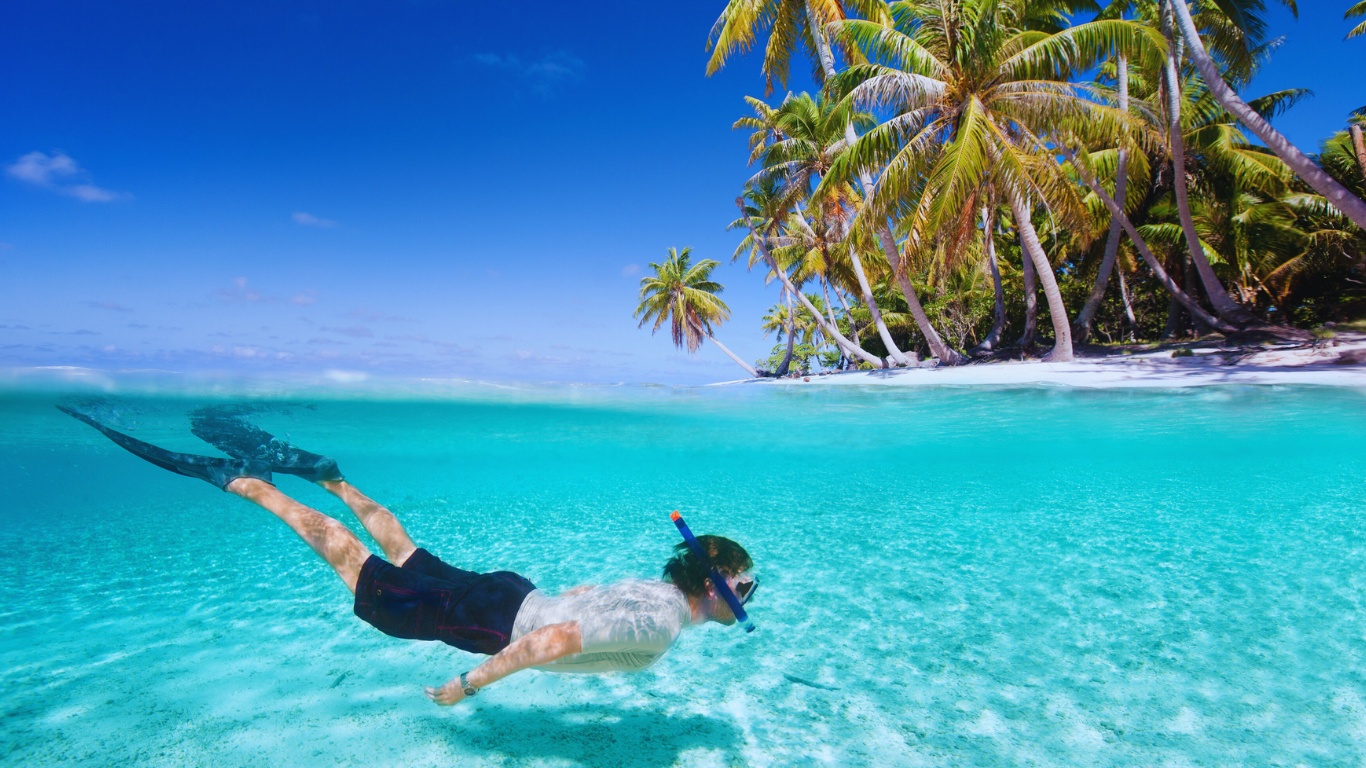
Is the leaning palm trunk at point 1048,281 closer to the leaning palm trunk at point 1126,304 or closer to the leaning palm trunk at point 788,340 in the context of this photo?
the leaning palm trunk at point 1126,304

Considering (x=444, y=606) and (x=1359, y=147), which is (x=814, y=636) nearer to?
(x=444, y=606)

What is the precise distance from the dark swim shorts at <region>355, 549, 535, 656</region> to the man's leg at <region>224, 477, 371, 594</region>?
0.46 ft

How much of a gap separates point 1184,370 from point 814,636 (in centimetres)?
1415

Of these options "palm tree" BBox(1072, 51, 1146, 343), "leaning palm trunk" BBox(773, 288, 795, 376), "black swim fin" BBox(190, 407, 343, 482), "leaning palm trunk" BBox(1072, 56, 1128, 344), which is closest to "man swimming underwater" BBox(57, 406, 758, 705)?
"black swim fin" BBox(190, 407, 343, 482)

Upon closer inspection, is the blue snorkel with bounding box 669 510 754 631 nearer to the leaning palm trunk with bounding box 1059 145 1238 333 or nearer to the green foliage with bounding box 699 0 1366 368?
the green foliage with bounding box 699 0 1366 368

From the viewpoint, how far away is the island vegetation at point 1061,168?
13453mm

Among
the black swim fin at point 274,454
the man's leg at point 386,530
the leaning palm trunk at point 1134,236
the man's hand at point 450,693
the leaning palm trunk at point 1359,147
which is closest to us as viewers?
the man's hand at point 450,693

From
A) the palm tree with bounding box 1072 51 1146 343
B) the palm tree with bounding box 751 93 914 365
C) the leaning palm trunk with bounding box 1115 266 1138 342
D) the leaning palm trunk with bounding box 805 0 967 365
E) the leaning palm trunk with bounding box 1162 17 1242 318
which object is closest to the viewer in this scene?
the leaning palm trunk with bounding box 1162 17 1242 318

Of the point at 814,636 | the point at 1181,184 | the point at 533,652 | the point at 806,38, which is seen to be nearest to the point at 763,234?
Result: the point at 806,38

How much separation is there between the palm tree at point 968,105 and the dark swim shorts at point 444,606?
12605 mm

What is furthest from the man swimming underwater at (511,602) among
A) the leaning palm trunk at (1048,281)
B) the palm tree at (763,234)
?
the palm tree at (763,234)

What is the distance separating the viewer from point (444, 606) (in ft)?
11.0

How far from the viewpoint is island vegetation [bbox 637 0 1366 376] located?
44.1 ft

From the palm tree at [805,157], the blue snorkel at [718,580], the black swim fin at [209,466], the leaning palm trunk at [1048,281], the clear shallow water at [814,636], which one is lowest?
the clear shallow water at [814,636]
